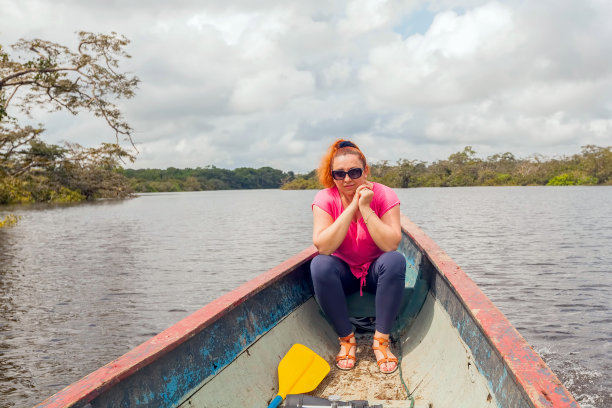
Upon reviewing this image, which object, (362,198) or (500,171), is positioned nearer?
(362,198)

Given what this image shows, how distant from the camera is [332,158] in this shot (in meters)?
3.02

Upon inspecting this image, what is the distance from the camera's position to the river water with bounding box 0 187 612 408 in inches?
215

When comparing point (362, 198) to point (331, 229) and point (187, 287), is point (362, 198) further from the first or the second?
point (187, 287)

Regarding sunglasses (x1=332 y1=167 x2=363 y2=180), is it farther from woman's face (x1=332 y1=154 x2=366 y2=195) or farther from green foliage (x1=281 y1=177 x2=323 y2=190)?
green foliage (x1=281 y1=177 x2=323 y2=190)

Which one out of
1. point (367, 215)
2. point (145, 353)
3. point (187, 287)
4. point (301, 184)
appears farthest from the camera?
point (301, 184)

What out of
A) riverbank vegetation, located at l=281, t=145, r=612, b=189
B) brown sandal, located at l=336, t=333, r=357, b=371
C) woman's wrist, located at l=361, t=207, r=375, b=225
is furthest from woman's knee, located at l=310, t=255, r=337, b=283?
riverbank vegetation, located at l=281, t=145, r=612, b=189

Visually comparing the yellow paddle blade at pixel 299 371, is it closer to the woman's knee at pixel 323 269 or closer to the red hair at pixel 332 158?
the woman's knee at pixel 323 269

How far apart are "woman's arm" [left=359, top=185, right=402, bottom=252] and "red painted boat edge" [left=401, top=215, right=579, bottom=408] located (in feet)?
1.30

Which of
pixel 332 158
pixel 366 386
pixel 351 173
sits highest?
pixel 332 158

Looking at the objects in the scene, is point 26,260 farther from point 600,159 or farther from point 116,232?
point 600,159

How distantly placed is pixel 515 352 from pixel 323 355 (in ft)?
5.51

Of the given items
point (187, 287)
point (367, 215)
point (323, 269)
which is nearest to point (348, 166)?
point (367, 215)

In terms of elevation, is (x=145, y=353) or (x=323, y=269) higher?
(x=323, y=269)

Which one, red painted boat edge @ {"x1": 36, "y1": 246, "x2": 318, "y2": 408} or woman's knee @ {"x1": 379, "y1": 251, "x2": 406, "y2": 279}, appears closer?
red painted boat edge @ {"x1": 36, "y1": 246, "x2": 318, "y2": 408}
